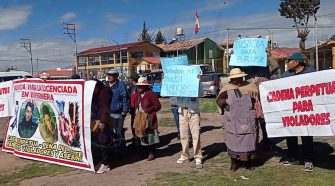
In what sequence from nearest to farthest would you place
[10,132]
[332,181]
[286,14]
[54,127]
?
[332,181]
[54,127]
[10,132]
[286,14]

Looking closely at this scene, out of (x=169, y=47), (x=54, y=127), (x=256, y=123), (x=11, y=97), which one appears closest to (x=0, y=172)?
(x=54, y=127)

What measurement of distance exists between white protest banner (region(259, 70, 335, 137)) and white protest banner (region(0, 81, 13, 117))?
545 cm

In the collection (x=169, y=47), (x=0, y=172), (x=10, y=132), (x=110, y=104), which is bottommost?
(x=0, y=172)

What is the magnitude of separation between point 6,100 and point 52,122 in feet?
6.25

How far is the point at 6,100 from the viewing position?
955 cm

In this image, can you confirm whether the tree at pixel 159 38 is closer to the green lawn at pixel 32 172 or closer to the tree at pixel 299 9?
the tree at pixel 299 9

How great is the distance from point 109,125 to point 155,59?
49.7 meters

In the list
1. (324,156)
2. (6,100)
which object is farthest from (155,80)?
(324,156)

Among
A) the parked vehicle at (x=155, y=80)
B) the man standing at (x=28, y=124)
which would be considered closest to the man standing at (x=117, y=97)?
the man standing at (x=28, y=124)

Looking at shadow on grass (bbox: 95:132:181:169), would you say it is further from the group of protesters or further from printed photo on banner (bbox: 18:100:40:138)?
printed photo on banner (bbox: 18:100:40:138)

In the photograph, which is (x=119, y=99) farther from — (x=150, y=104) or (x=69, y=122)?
(x=69, y=122)

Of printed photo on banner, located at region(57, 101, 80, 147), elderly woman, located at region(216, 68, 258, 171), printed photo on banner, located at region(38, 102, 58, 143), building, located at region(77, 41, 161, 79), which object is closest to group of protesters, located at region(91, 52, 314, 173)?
elderly woman, located at region(216, 68, 258, 171)

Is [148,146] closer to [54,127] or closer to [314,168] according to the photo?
[54,127]

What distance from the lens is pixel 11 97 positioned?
31.1ft
